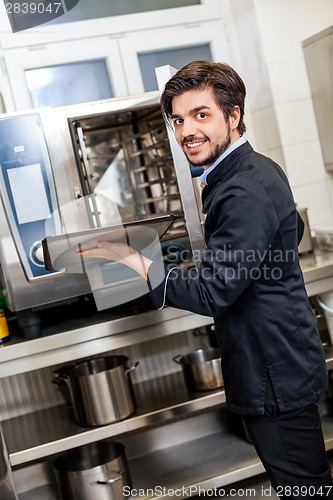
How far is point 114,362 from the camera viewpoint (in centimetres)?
254

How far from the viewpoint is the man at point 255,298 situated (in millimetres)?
1566

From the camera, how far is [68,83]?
110 inches

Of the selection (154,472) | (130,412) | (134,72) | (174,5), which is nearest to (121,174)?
(134,72)

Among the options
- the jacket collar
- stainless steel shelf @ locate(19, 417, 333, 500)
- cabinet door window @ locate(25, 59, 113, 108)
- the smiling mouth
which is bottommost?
stainless steel shelf @ locate(19, 417, 333, 500)

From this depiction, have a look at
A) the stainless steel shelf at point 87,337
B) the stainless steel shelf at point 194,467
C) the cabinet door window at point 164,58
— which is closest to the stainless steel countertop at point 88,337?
the stainless steel shelf at point 87,337

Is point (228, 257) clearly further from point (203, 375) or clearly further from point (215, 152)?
point (203, 375)

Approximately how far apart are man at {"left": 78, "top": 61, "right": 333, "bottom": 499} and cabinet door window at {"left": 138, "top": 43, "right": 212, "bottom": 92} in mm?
1269

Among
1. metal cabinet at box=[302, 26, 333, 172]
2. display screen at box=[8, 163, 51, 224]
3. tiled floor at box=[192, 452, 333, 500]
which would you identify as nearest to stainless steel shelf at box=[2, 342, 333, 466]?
tiled floor at box=[192, 452, 333, 500]

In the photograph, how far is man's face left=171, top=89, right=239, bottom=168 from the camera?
161cm

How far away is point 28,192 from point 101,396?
762 millimetres

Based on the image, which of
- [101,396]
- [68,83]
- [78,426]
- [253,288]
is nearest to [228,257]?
[253,288]

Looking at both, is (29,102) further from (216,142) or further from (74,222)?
(216,142)

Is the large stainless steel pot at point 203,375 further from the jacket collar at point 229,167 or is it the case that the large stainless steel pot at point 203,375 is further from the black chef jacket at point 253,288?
the jacket collar at point 229,167

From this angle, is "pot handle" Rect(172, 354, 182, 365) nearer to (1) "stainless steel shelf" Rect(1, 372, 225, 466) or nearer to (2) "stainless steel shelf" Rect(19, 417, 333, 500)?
(1) "stainless steel shelf" Rect(1, 372, 225, 466)
